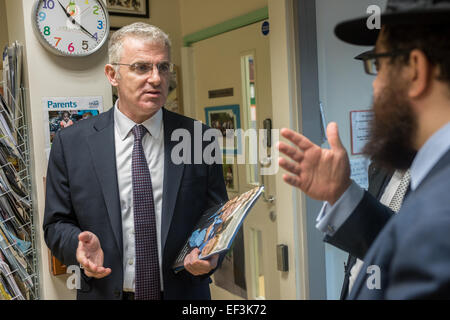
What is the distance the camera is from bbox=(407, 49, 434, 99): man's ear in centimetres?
53

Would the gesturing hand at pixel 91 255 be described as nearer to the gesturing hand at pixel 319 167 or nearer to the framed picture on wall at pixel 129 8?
the gesturing hand at pixel 319 167

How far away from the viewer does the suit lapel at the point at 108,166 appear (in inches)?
40.6

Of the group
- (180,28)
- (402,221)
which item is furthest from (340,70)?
(180,28)

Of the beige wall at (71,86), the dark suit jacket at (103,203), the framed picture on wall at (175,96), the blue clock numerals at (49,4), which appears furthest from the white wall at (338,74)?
the framed picture on wall at (175,96)

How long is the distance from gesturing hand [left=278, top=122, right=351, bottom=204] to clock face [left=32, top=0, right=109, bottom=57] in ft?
3.04

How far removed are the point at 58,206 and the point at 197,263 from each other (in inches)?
16.6

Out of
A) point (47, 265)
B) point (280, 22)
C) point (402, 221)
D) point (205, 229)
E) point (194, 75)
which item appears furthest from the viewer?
point (194, 75)

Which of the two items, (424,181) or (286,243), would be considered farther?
(286,243)

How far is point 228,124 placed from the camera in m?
2.29

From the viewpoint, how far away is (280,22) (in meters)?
1.50

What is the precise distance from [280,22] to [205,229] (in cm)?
87

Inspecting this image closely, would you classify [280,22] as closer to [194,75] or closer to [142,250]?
[142,250]

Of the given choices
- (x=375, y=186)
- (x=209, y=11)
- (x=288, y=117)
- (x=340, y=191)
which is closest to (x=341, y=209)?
(x=340, y=191)

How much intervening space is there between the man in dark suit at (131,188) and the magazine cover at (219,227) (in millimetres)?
57
